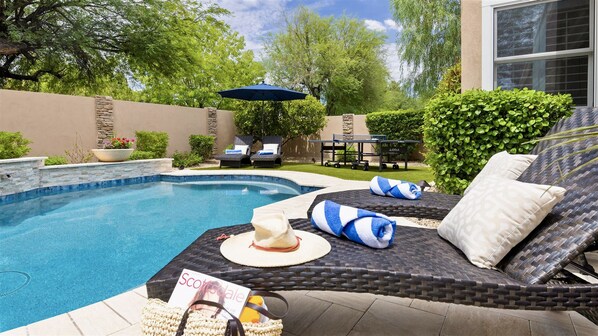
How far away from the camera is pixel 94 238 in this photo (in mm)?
4098

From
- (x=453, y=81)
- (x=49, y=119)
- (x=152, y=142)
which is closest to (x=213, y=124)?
(x=152, y=142)

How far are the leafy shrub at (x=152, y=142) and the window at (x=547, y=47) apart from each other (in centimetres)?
932

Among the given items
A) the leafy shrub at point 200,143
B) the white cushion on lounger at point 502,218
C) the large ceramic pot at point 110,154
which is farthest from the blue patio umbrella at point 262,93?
the white cushion on lounger at point 502,218

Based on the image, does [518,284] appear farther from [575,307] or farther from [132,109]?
[132,109]

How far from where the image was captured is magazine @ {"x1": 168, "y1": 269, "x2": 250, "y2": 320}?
1.25 meters

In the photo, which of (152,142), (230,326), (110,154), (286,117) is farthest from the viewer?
(286,117)

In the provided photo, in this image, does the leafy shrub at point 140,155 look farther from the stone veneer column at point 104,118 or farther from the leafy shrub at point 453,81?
the leafy shrub at point 453,81

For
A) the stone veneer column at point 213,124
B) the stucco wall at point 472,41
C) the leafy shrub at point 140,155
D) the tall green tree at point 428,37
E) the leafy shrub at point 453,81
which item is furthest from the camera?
the tall green tree at point 428,37

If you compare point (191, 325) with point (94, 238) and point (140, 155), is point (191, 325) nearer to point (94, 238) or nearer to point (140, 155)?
point (94, 238)

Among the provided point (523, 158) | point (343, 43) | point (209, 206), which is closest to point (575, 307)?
point (523, 158)

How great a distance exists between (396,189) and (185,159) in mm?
9973

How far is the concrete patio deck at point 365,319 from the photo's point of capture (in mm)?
1751

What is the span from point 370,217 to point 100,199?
20.8 feet

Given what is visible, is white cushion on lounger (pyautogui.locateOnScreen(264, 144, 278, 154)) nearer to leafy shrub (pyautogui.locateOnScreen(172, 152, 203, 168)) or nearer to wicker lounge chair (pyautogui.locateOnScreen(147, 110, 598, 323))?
leafy shrub (pyautogui.locateOnScreen(172, 152, 203, 168))
